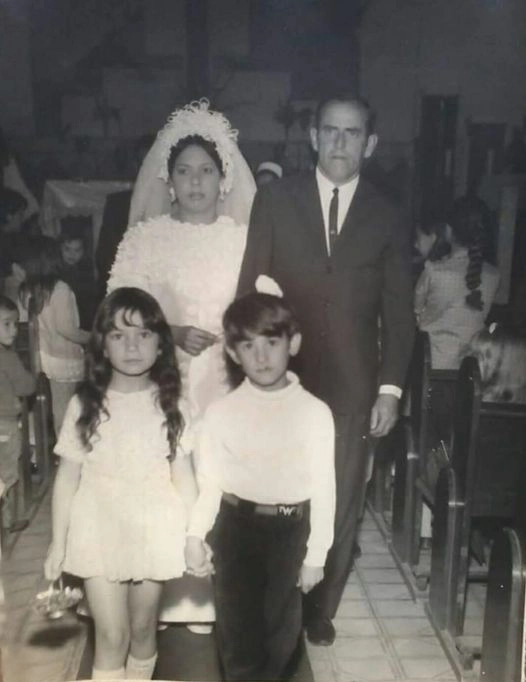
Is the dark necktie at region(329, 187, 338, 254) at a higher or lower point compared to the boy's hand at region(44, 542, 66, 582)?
higher

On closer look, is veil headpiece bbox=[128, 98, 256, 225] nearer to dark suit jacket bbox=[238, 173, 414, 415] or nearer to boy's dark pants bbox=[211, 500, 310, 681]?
dark suit jacket bbox=[238, 173, 414, 415]

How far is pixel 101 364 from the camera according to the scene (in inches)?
50.0

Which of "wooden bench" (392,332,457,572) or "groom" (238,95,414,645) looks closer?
"groom" (238,95,414,645)

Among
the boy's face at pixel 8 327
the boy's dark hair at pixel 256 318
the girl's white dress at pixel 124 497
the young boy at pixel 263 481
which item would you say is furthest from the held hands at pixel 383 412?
the boy's face at pixel 8 327

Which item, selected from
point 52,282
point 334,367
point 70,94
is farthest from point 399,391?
point 70,94

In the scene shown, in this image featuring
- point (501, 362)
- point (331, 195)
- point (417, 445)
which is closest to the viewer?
point (331, 195)

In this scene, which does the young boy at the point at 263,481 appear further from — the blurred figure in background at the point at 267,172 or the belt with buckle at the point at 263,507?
the blurred figure in background at the point at 267,172

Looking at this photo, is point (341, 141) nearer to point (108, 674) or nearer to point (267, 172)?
point (267, 172)

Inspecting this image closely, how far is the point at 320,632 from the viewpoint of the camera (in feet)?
5.26

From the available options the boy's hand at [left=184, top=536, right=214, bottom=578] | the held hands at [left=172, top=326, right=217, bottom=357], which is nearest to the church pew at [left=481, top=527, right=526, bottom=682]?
the boy's hand at [left=184, top=536, right=214, bottom=578]

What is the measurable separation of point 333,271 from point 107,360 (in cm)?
40

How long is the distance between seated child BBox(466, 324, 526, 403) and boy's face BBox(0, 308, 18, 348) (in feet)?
2.81

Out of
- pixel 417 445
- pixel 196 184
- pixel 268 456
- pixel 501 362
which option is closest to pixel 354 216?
pixel 196 184

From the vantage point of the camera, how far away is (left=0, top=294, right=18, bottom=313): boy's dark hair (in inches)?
51.6
